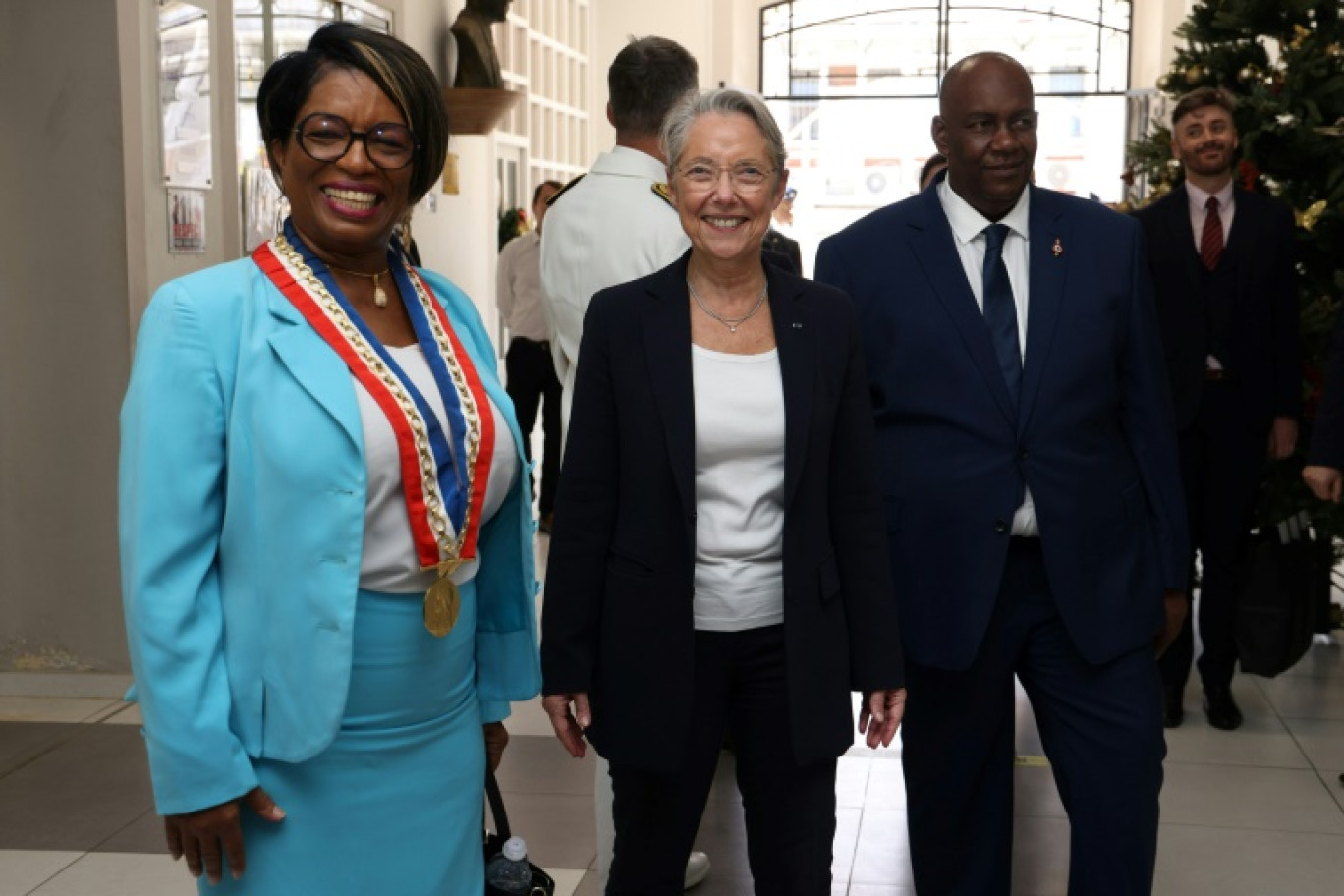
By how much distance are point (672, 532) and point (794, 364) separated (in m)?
0.30

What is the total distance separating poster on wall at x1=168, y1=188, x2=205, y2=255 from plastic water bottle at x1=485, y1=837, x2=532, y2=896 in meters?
3.83

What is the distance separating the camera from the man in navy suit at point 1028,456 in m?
2.82

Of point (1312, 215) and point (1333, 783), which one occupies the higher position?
point (1312, 215)

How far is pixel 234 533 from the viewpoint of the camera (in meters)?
1.85

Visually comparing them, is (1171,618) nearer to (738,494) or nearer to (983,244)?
(983,244)

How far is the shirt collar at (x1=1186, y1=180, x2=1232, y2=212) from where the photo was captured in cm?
495

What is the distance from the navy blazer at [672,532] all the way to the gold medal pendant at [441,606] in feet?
1.42

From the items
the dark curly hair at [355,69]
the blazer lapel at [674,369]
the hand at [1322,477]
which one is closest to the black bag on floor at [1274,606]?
the hand at [1322,477]

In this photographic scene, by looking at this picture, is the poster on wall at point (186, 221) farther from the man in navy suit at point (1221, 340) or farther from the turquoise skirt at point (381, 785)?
the turquoise skirt at point (381, 785)

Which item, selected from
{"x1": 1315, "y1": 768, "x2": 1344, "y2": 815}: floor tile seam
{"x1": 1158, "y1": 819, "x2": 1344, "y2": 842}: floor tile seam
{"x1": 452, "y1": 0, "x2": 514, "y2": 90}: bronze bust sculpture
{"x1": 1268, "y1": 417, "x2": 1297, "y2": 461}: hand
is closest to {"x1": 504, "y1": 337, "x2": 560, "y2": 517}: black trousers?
{"x1": 452, "y1": 0, "x2": 514, "y2": 90}: bronze bust sculpture

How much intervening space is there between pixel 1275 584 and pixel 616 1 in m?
13.9

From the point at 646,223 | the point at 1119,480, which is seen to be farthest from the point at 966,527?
the point at 646,223

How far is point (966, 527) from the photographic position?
9.27 ft

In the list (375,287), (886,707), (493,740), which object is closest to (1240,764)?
(886,707)
